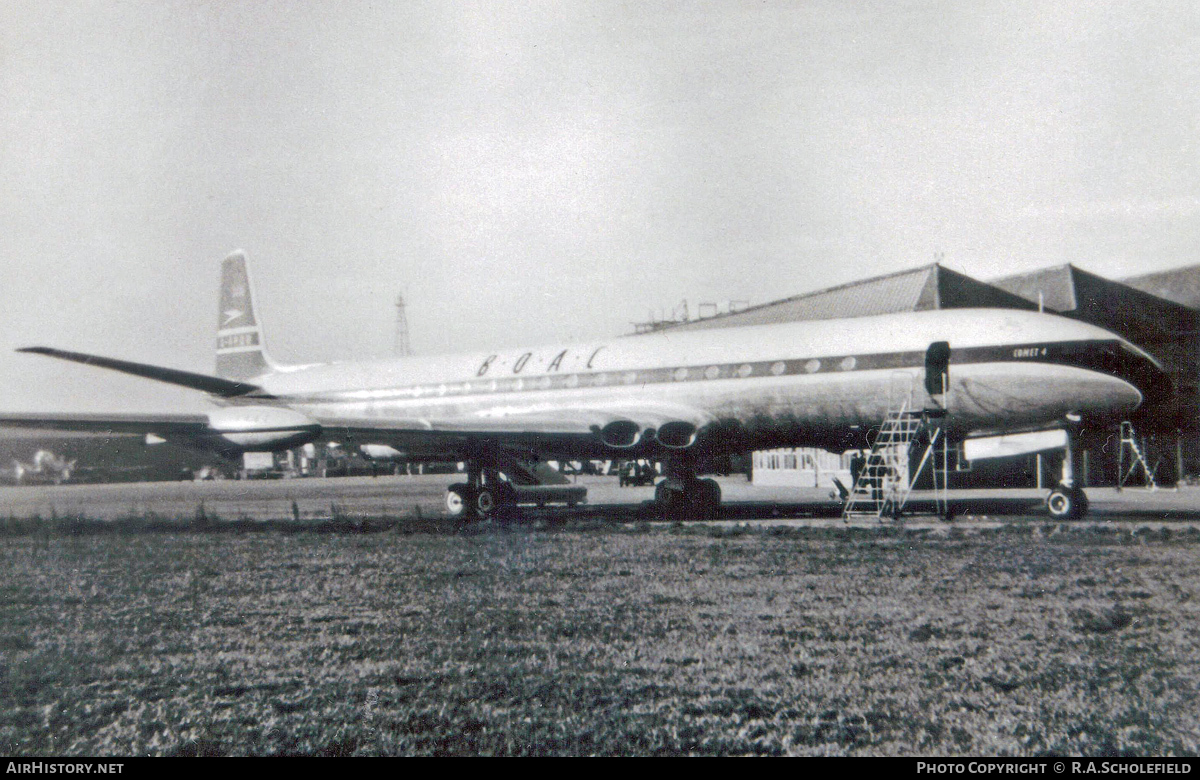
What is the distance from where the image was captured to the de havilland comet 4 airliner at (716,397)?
12.5 meters

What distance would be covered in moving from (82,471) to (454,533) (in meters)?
36.2

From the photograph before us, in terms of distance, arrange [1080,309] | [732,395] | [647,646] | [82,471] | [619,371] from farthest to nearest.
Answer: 1. [82,471]
2. [1080,309]
3. [619,371]
4. [732,395]
5. [647,646]

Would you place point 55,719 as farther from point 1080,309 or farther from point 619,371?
point 1080,309

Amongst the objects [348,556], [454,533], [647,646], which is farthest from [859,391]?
[647,646]

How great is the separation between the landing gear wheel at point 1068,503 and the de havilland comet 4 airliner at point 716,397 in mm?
20

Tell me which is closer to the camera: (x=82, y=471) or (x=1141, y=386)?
(x=1141, y=386)

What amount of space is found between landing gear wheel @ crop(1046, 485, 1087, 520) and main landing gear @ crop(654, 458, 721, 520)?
5114 mm

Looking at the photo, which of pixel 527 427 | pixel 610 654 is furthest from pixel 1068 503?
pixel 610 654

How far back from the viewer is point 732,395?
567 inches

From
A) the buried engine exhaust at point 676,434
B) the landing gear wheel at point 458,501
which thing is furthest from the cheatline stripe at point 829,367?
the landing gear wheel at point 458,501

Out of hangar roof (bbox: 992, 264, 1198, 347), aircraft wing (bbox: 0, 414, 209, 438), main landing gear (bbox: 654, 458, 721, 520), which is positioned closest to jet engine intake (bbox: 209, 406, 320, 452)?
aircraft wing (bbox: 0, 414, 209, 438)

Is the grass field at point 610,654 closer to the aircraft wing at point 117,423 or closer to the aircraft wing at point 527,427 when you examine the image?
the aircraft wing at point 117,423

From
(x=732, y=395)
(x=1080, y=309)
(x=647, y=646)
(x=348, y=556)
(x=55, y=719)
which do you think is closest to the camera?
(x=55, y=719)

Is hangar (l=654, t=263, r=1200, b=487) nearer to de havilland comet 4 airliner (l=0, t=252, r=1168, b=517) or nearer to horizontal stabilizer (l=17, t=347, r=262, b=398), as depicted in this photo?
de havilland comet 4 airliner (l=0, t=252, r=1168, b=517)
